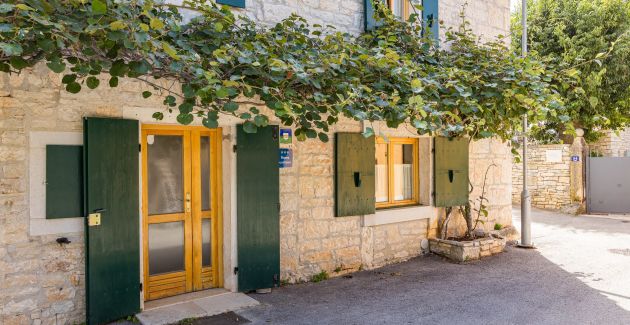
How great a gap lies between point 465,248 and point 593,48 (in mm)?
8803

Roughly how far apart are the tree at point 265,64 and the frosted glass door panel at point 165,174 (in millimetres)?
472

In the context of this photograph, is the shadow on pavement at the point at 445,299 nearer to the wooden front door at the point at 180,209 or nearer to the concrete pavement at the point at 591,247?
the concrete pavement at the point at 591,247

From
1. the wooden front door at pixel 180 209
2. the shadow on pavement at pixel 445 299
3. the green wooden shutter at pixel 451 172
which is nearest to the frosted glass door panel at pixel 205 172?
the wooden front door at pixel 180 209

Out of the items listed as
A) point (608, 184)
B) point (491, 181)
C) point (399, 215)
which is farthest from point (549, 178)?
point (399, 215)

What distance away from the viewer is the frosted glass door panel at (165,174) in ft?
16.1

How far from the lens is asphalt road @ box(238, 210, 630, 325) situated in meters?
4.56

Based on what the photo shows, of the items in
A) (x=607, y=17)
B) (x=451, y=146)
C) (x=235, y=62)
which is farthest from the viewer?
(x=607, y=17)

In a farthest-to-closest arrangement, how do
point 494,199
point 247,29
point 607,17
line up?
point 607,17
point 494,199
point 247,29

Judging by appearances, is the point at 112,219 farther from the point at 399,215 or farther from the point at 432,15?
the point at 432,15

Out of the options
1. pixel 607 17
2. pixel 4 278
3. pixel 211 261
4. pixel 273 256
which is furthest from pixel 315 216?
pixel 607 17

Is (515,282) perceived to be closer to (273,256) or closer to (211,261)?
(273,256)

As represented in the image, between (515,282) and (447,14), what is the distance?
164 inches

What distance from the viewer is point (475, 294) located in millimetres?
5309

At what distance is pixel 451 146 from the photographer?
7.14m
